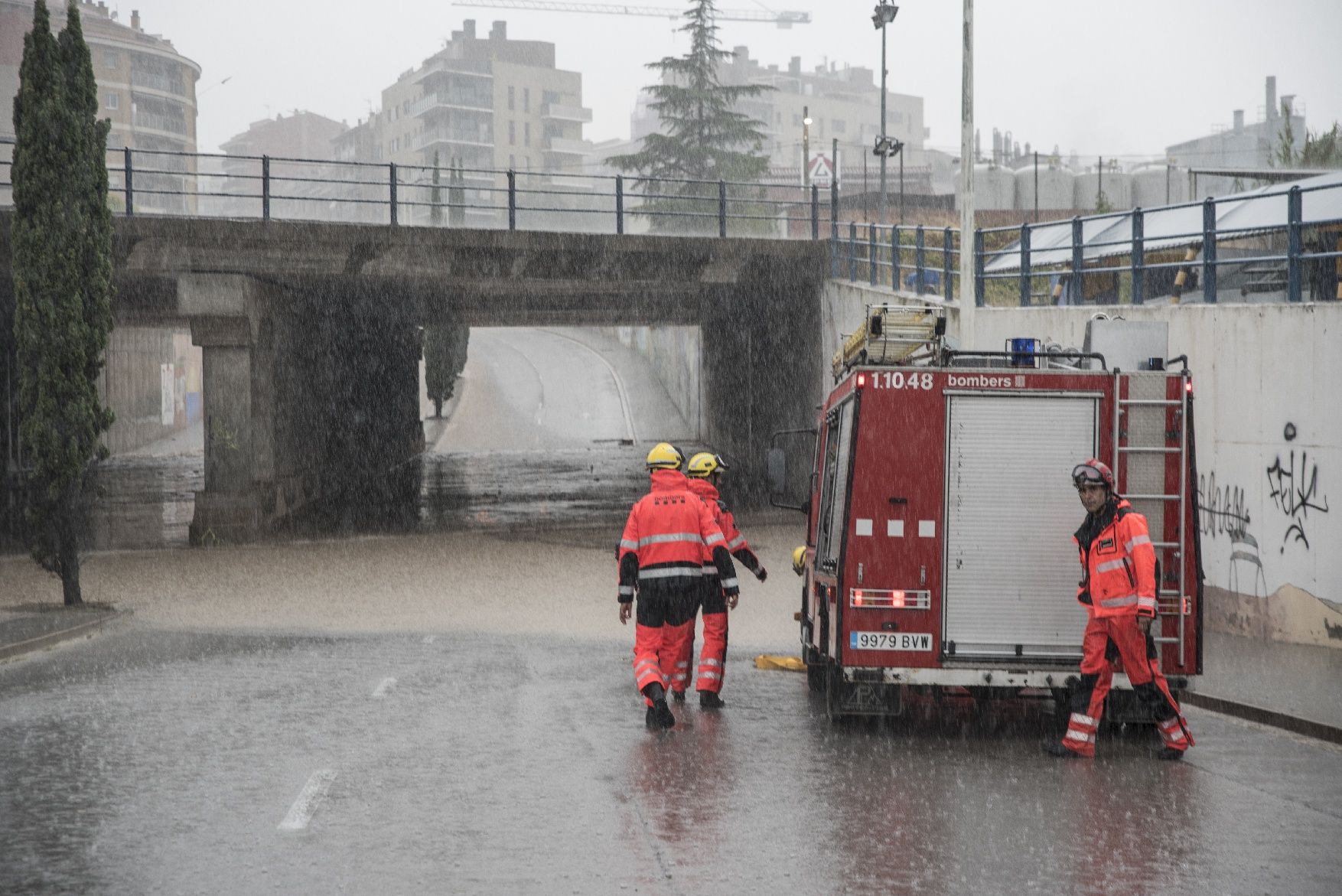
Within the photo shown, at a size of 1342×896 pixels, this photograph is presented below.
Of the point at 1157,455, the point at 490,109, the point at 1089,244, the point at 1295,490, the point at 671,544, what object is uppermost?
the point at 490,109

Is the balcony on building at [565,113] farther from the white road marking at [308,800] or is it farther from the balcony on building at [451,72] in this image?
the white road marking at [308,800]

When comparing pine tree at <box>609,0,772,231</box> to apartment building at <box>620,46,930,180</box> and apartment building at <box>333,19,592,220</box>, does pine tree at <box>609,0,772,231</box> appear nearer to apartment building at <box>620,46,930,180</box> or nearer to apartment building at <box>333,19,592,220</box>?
apartment building at <box>333,19,592,220</box>

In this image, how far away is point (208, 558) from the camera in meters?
25.0

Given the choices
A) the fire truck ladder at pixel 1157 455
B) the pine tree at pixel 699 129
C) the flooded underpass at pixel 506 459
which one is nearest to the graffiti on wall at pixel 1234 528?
the fire truck ladder at pixel 1157 455

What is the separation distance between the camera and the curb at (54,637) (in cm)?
1470

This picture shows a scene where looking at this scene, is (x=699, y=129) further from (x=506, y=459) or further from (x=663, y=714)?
(x=663, y=714)

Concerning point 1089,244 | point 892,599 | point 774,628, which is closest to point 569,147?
point 1089,244

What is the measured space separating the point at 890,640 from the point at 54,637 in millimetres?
9742

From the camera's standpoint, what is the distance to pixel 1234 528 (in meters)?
15.8

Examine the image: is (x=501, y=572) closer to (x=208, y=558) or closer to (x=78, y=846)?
(x=208, y=558)

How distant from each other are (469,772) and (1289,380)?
31.4 feet

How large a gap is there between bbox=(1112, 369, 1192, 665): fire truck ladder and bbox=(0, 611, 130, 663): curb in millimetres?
10365

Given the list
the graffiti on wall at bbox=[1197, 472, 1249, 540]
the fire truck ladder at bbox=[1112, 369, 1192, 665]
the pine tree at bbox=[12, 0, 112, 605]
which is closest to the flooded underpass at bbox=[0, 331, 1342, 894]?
the fire truck ladder at bbox=[1112, 369, 1192, 665]

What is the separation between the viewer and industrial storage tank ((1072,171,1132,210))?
6669 cm
